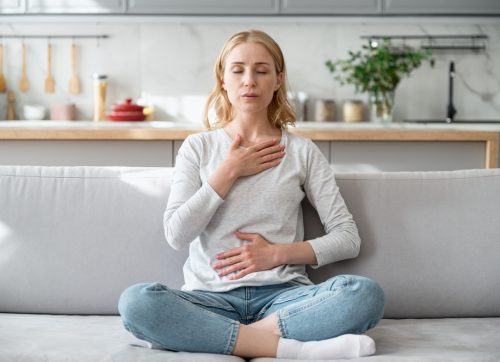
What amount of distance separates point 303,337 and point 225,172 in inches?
18.6

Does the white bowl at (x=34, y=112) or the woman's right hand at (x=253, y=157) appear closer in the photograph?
the woman's right hand at (x=253, y=157)

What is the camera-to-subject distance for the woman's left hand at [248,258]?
2010 mm

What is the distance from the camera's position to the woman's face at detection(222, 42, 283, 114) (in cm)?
215

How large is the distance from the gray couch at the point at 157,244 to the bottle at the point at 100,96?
7.52 feet

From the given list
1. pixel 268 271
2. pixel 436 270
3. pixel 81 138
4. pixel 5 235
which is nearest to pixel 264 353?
pixel 268 271

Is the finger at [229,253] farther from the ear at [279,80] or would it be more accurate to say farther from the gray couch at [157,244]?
the ear at [279,80]

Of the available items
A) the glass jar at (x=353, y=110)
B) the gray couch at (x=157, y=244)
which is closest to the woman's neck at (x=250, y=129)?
the gray couch at (x=157, y=244)

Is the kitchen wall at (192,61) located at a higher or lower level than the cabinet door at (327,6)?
lower

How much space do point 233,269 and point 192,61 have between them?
2.71 m

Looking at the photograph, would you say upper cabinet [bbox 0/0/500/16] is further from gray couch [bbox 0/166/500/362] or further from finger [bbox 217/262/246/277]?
finger [bbox 217/262/246/277]

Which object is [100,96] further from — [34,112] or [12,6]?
[12,6]

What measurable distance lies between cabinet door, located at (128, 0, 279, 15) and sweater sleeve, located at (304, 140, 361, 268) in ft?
7.39

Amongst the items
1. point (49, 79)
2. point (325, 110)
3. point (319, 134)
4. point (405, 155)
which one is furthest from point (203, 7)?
point (405, 155)

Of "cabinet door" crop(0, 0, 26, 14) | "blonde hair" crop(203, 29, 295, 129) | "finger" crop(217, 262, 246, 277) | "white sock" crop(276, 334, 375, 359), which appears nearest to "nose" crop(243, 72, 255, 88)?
"blonde hair" crop(203, 29, 295, 129)
